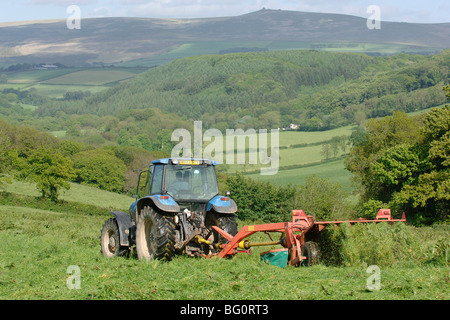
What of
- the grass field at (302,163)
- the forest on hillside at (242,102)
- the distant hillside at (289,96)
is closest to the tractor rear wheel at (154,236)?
the grass field at (302,163)

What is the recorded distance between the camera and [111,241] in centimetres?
1362

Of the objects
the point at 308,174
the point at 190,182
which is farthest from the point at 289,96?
the point at 190,182

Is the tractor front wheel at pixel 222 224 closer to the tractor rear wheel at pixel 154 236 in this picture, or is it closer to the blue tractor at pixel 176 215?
the blue tractor at pixel 176 215

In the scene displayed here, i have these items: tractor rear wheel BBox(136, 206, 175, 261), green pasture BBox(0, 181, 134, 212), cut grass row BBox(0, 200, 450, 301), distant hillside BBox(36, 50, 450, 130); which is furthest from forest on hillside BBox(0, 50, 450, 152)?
cut grass row BBox(0, 200, 450, 301)

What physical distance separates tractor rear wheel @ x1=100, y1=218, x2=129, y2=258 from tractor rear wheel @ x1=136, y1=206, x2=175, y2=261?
1.05 metres

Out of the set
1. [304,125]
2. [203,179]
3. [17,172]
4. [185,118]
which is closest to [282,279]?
[203,179]

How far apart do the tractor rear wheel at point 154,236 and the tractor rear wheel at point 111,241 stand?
105cm

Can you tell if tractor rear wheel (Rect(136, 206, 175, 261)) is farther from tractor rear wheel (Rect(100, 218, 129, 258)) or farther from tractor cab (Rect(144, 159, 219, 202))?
tractor rear wheel (Rect(100, 218, 129, 258))

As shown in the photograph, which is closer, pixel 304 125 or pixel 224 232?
pixel 224 232

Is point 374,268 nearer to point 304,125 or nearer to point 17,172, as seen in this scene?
point 17,172

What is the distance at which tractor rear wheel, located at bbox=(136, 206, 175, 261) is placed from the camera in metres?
11.1

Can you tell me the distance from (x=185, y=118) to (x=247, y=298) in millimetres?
154723

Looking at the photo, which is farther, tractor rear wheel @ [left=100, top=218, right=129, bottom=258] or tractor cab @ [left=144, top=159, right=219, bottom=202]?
tractor rear wheel @ [left=100, top=218, right=129, bottom=258]
